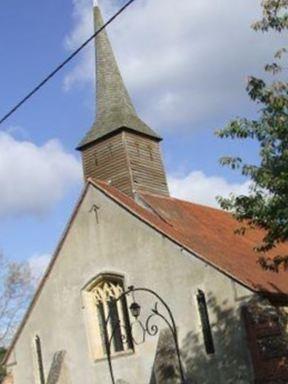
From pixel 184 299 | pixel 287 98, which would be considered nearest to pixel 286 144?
pixel 287 98

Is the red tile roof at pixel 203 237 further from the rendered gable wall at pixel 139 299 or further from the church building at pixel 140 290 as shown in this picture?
the rendered gable wall at pixel 139 299

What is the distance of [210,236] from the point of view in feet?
84.9

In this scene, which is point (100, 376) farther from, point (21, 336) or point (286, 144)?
point (286, 144)

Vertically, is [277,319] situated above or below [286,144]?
below

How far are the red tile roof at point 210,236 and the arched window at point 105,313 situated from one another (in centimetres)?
263

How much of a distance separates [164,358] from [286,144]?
9.85m

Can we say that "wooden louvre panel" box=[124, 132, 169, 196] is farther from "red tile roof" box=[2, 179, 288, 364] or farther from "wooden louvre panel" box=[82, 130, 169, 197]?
"red tile roof" box=[2, 179, 288, 364]

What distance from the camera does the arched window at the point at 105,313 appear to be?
24547 millimetres

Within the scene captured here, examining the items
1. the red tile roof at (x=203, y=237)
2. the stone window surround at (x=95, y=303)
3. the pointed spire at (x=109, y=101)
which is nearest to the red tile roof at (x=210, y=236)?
the red tile roof at (x=203, y=237)

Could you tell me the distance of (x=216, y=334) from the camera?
71.1 feet

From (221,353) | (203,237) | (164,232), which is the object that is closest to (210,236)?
(203,237)

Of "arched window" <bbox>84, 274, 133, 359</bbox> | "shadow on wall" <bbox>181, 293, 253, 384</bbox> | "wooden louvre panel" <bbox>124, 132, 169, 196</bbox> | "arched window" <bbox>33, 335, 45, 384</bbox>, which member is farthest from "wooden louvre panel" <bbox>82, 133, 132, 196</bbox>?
"shadow on wall" <bbox>181, 293, 253, 384</bbox>

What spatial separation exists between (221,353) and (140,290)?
355 centimetres

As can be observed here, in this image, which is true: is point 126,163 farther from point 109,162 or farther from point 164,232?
point 164,232
